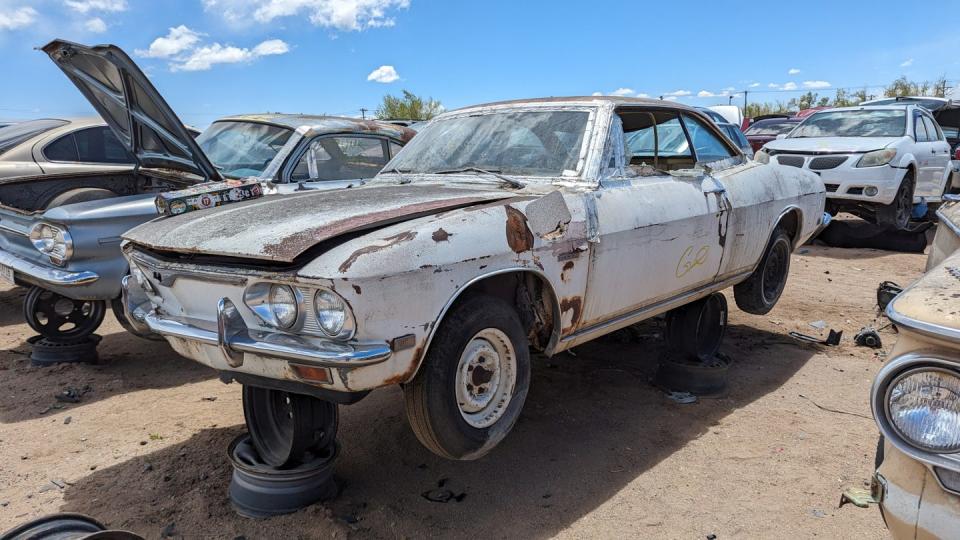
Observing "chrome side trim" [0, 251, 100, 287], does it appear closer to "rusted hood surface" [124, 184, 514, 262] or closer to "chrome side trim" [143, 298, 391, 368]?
"rusted hood surface" [124, 184, 514, 262]

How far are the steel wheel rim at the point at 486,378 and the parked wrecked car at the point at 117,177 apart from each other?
9.40 feet

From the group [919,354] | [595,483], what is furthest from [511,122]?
[919,354]

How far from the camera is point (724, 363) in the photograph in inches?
171

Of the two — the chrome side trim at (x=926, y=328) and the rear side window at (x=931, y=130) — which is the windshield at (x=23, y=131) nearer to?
the chrome side trim at (x=926, y=328)

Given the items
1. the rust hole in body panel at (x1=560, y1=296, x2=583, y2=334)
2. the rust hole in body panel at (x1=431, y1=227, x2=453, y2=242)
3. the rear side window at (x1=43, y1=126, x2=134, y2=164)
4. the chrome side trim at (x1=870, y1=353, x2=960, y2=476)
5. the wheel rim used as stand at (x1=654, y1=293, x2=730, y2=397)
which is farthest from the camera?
the rear side window at (x1=43, y1=126, x2=134, y2=164)

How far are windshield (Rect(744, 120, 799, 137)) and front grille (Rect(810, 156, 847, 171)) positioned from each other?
6661mm

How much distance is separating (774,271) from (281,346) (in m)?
4.17

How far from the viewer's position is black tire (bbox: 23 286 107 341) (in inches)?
188

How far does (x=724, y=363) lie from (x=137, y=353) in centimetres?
435

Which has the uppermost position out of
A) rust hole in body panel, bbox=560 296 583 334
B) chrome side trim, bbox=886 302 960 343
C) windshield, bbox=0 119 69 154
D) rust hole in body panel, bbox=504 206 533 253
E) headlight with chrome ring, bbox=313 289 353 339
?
windshield, bbox=0 119 69 154

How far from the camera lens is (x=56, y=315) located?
4848mm

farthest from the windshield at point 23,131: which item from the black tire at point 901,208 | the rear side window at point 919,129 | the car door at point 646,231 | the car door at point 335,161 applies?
the rear side window at point 919,129

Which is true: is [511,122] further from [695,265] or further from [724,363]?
[724,363]

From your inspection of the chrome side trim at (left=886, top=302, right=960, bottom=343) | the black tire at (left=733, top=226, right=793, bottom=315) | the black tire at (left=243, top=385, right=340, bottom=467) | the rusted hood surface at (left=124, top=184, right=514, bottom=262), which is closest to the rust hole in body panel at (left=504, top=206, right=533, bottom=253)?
the rusted hood surface at (left=124, top=184, right=514, bottom=262)
